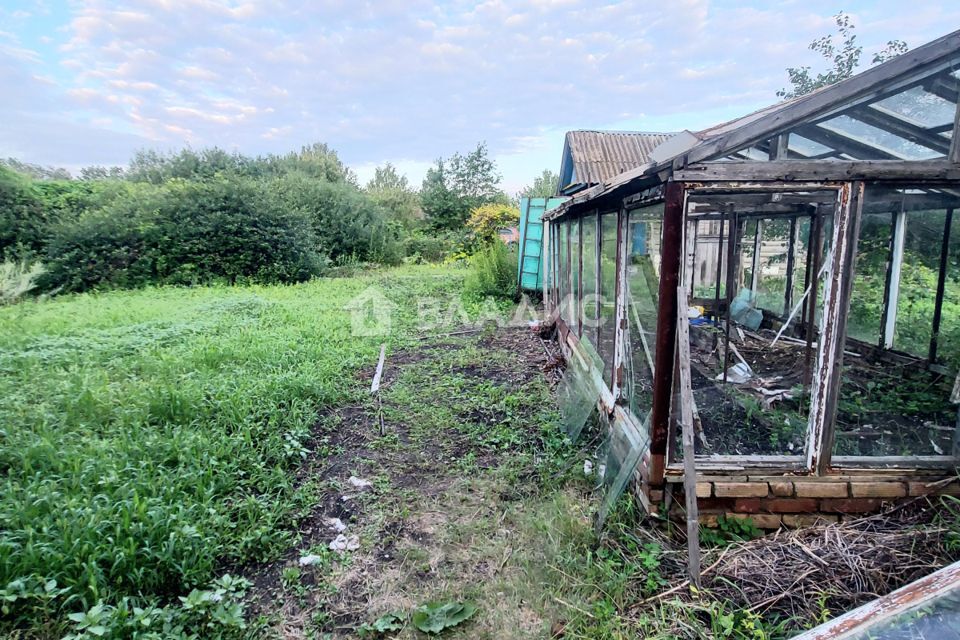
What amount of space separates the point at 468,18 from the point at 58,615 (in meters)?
11.0

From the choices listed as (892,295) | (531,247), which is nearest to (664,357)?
A: (892,295)

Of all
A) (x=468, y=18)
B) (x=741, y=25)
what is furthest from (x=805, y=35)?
(x=468, y=18)

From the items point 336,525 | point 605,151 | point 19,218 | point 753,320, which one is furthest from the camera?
point 605,151

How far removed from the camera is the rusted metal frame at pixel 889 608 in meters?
1.46

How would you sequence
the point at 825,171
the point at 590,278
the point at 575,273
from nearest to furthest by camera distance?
1. the point at 825,171
2. the point at 590,278
3. the point at 575,273

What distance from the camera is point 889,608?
148cm

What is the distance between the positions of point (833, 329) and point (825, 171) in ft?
2.60

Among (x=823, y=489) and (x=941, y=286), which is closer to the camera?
(x=823, y=489)

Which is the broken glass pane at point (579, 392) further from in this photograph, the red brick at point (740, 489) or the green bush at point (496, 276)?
the green bush at point (496, 276)

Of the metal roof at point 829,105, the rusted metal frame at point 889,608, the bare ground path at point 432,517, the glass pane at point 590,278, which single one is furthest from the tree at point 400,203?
the rusted metal frame at point 889,608

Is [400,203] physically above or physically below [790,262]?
above

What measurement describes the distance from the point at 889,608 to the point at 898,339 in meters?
3.35

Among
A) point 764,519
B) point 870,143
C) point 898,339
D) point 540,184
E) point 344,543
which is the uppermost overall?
point 540,184

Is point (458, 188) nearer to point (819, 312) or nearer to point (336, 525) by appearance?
point (819, 312)
